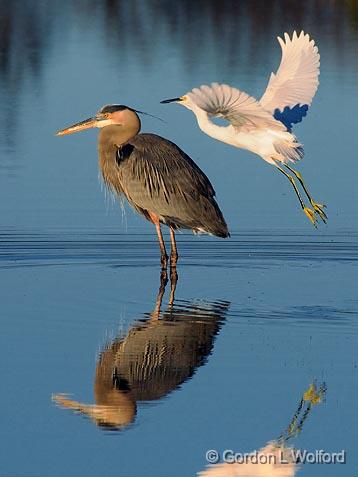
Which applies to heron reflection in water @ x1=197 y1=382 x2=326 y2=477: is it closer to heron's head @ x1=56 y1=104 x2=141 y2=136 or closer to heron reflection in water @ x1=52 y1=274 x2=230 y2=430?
heron reflection in water @ x1=52 y1=274 x2=230 y2=430

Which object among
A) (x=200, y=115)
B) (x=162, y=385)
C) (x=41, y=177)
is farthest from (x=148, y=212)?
(x=162, y=385)

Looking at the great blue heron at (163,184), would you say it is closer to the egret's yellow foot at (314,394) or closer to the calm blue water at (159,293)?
the calm blue water at (159,293)

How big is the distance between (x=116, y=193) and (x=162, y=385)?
16.6 ft

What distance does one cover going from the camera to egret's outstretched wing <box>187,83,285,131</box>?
10398 millimetres

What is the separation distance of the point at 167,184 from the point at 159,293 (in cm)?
165

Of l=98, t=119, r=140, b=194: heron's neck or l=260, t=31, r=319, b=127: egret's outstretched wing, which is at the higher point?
l=260, t=31, r=319, b=127: egret's outstretched wing

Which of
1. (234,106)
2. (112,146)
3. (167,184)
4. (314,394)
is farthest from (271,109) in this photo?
(314,394)

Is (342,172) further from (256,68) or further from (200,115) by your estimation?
(256,68)

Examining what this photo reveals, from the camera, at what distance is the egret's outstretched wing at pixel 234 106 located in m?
10.4

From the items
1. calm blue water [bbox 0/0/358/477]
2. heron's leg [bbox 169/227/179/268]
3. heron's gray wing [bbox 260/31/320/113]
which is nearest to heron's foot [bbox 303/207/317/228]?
calm blue water [bbox 0/0/358/477]

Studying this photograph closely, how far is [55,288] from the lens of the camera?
35.0 feet

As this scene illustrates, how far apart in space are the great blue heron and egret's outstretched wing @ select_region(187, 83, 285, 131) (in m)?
0.96

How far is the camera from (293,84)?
1193cm

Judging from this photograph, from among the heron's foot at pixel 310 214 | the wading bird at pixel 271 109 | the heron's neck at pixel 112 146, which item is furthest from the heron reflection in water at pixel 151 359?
the heron's neck at pixel 112 146
